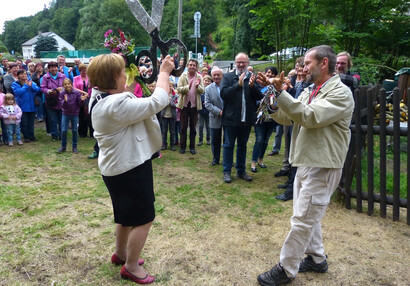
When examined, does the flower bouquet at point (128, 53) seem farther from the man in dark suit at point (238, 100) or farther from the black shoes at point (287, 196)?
the black shoes at point (287, 196)

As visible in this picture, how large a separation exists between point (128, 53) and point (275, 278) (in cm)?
246

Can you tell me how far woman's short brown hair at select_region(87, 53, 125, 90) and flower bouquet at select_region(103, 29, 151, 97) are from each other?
45 centimetres

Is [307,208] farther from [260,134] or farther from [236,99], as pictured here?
[260,134]

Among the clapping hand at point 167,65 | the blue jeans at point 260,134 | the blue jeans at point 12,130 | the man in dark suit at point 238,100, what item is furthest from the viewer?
the blue jeans at point 12,130

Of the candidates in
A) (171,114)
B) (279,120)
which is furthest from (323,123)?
(171,114)

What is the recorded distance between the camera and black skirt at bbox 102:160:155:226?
2.54 meters

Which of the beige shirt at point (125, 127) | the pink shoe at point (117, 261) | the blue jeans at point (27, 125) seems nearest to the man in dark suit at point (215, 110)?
the pink shoe at point (117, 261)

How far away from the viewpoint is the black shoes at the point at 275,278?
2836 mm

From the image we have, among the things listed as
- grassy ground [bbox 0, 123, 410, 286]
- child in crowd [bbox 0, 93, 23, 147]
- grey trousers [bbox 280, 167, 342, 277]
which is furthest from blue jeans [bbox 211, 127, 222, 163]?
child in crowd [bbox 0, 93, 23, 147]

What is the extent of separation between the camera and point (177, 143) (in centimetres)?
845

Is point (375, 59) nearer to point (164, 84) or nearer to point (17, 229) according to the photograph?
point (164, 84)

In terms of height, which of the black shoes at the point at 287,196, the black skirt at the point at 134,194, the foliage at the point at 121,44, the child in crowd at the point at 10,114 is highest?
the foliage at the point at 121,44

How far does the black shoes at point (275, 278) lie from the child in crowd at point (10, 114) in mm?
7404

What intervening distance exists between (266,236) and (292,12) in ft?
34.8
